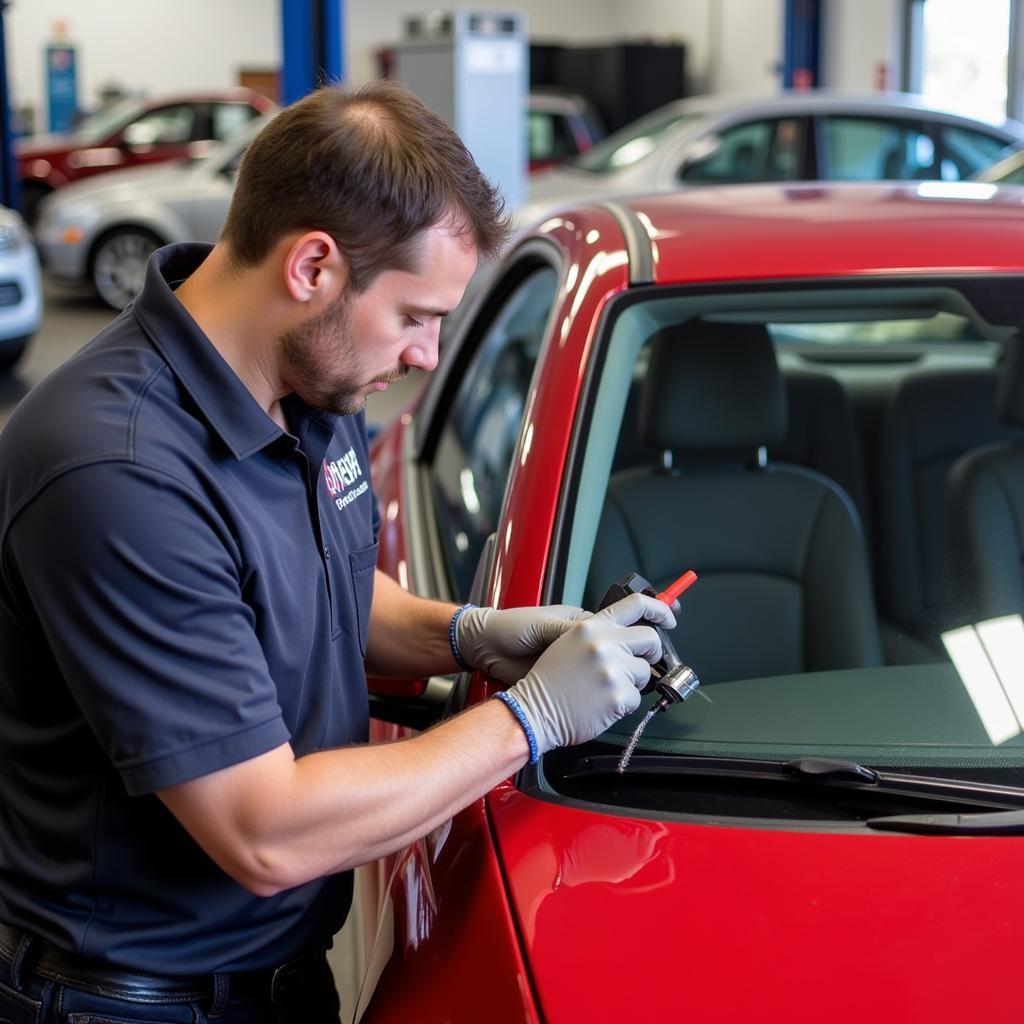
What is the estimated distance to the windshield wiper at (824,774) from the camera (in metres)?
1.45

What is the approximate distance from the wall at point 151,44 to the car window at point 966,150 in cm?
1369

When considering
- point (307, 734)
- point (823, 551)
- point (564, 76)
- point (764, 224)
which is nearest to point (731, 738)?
point (307, 734)

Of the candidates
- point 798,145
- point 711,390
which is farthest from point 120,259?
point 711,390

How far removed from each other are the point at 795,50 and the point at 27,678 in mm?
13800

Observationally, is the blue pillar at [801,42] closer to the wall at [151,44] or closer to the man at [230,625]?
the wall at [151,44]

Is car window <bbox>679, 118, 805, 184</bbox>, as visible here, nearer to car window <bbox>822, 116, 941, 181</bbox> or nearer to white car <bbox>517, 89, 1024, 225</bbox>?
white car <bbox>517, 89, 1024, 225</bbox>

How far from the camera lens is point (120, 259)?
10633mm

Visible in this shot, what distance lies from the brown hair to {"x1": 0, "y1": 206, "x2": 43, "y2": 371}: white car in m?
6.64

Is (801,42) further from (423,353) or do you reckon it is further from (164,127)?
(423,353)

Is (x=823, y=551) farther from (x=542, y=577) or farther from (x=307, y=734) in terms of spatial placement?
(x=307, y=734)

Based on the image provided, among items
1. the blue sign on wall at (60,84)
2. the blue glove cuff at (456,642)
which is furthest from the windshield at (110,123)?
the blue glove cuff at (456,642)

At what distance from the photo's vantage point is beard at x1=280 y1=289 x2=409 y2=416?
1.31 meters

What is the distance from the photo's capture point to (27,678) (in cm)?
131

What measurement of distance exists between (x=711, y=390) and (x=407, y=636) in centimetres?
72
